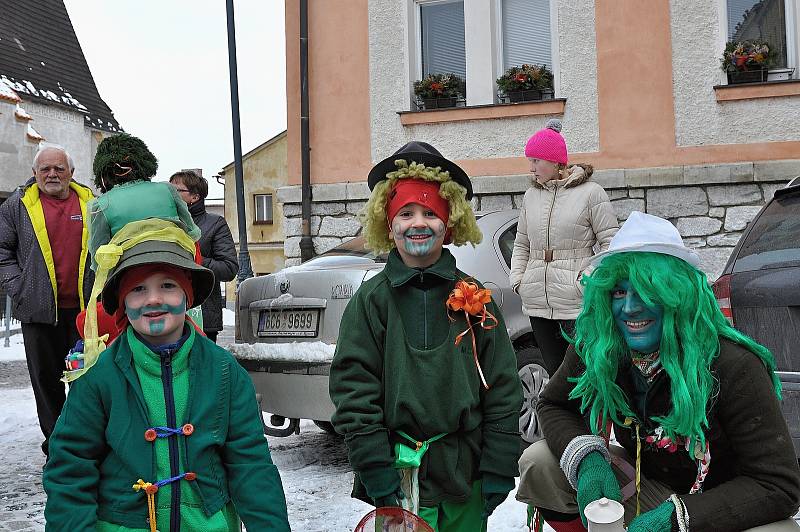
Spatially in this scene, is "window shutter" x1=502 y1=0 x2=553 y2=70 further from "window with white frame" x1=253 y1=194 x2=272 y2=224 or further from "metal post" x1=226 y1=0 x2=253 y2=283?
"window with white frame" x1=253 y1=194 x2=272 y2=224

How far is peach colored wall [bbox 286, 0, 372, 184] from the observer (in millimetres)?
10211

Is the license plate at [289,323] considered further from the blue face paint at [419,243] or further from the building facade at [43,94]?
the building facade at [43,94]

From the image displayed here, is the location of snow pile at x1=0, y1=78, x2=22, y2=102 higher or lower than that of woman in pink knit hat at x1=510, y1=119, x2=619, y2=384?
higher

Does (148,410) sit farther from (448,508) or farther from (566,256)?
(566,256)

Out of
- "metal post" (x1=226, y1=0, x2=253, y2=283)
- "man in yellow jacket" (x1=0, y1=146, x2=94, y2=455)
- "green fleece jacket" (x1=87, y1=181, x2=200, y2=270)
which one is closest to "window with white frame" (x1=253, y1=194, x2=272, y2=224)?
"metal post" (x1=226, y1=0, x2=253, y2=283)

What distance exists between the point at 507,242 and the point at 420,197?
2781 millimetres

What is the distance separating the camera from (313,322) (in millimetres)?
4855

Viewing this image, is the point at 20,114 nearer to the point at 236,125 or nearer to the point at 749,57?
the point at 236,125

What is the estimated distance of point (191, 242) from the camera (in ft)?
8.79

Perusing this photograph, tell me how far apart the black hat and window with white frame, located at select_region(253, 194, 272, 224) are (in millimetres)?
36117

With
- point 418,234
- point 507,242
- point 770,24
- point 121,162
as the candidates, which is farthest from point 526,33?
point 418,234

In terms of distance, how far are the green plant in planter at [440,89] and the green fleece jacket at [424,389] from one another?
7.29 m

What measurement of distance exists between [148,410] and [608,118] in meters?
7.70

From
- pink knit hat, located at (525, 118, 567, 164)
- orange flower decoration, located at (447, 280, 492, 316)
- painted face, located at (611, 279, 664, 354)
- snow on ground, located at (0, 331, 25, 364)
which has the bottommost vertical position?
snow on ground, located at (0, 331, 25, 364)
